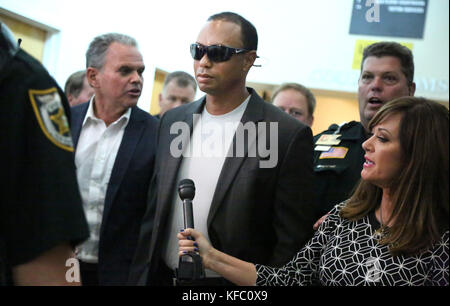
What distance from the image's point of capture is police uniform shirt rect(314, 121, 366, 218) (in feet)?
7.16

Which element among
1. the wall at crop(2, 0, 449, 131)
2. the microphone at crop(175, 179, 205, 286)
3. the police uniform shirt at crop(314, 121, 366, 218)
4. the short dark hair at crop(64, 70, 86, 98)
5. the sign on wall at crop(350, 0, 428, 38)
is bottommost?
the microphone at crop(175, 179, 205, 286)

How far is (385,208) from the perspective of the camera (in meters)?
1.68

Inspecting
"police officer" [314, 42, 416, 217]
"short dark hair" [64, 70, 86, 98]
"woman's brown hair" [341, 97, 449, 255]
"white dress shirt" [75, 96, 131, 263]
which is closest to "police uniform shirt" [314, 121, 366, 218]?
"police officer" [314, 42, 416, 217]

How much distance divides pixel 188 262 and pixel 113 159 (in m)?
0.76

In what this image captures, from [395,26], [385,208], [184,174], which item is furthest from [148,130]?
[395,26]

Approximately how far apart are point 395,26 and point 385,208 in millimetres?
3535

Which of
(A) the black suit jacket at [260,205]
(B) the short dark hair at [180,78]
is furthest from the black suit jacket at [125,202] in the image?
(B) the short dark hair at [180,78]

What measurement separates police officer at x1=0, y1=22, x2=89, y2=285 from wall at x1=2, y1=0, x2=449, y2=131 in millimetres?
1604

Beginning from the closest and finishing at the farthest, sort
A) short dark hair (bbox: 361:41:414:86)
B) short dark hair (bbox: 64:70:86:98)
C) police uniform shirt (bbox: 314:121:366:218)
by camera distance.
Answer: police uniform shirt (bbox: 314:121:366:218) < short dark hair (bbox: 361:41:414:86) < short dark hair (bbox: 64:70:86:98)

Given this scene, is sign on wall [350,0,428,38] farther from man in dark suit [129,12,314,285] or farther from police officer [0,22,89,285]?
police officer [0,22,89,285]

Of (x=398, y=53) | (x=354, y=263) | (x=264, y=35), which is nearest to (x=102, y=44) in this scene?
(x=398, y=53)

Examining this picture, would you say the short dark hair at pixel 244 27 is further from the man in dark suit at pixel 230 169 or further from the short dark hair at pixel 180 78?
the short dark hair at pixel 180 78

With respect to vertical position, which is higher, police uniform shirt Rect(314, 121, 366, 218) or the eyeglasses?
the eyeglasses
